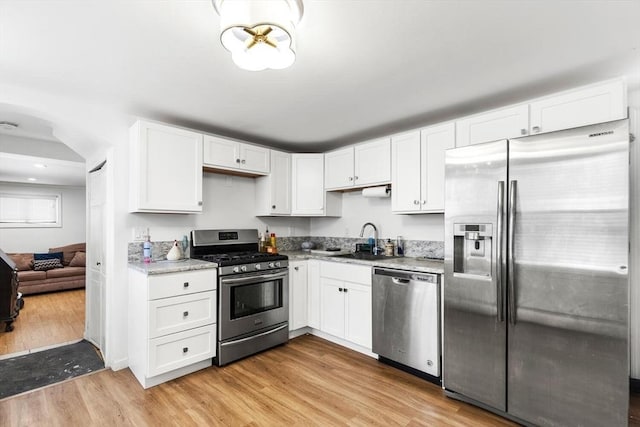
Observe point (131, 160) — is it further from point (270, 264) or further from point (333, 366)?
point (333, 366)

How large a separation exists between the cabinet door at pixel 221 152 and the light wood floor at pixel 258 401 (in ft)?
6.59

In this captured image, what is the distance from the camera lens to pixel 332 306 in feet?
11.0

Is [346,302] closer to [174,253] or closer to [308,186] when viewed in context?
[308,186]

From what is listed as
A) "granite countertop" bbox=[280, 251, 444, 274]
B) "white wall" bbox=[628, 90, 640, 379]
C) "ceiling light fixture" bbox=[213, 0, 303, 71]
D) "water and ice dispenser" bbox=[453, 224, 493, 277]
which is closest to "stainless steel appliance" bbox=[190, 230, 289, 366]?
"granite countertop" bbox=[280, 251, 444, 274]

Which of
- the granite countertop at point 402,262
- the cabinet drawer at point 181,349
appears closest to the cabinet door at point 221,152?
the granite countertop at point 402,262

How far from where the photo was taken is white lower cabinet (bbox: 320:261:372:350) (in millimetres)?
3035

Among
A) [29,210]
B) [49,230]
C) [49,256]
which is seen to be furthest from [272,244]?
[29,210]

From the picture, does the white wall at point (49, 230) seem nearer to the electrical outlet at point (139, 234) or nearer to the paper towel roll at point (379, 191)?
the electrical outlet at point (139, 234)

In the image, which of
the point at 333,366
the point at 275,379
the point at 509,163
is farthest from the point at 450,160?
the point at 275,379

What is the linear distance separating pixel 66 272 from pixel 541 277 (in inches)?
294

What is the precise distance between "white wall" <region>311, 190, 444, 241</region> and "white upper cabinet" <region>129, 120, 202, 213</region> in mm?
1859

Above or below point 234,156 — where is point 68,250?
below

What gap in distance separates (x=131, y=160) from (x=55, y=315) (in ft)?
10.5

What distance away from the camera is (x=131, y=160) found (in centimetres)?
292
